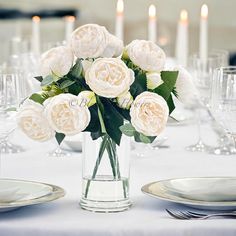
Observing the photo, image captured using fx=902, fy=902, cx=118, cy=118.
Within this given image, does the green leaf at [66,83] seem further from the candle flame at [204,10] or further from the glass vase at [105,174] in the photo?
the candle flame at [204,10]

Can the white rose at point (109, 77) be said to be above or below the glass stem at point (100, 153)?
above

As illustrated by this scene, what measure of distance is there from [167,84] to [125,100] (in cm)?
10

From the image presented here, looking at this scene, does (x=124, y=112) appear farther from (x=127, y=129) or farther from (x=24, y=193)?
(x=24, y=193)

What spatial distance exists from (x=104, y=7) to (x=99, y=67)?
196 inches

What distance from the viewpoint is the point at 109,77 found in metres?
1.51

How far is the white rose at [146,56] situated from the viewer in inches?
61.1

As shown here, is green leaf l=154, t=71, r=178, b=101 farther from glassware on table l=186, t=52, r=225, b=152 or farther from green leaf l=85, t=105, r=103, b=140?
glassware on table l=186, t=52, r=225, b=152

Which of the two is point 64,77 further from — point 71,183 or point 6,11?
point 6,11

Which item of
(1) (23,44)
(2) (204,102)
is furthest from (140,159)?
(1) (23,44)

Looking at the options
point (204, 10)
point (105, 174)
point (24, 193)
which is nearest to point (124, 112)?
point (105, 174)

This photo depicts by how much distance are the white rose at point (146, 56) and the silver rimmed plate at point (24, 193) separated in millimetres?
273

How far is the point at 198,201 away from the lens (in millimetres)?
1554

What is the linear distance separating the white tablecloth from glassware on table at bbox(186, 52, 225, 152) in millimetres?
61

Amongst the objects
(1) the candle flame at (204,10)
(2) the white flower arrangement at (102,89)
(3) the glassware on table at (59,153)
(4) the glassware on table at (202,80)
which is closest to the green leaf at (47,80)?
(2) the white flower arrangement at (102,89)
